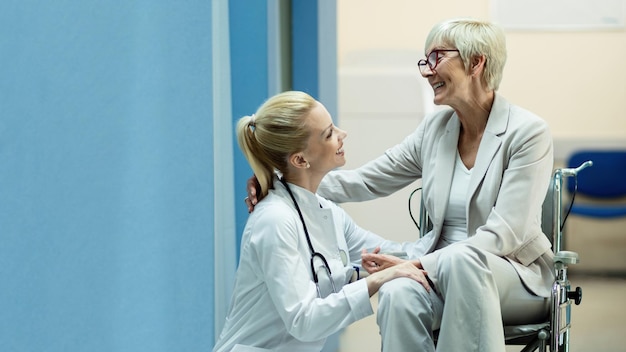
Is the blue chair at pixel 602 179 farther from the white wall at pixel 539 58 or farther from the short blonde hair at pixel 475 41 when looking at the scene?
the short blonde hair at pixel 475 41

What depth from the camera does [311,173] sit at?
2074mm

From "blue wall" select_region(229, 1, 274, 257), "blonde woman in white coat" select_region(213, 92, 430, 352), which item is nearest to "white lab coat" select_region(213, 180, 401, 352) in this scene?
"blonde woman in white coat" select_region(213, 92, 430, 352)

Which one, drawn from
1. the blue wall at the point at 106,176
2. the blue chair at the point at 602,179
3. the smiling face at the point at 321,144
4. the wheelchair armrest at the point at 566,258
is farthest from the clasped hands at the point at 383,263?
the blue chair at the point at 602,179

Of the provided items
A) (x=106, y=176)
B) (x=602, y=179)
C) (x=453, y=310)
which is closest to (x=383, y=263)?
(x=453, y=310)

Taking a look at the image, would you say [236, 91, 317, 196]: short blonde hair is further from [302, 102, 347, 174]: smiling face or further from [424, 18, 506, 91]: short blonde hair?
[424, 18, 506, 91]: short blonde hair

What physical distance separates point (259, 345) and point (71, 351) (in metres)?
0.45

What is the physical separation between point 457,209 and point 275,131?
0.54 m

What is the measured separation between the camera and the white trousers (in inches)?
74.0

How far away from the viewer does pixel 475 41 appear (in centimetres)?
222

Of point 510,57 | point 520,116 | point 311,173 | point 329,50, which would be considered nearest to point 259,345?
point 311,173

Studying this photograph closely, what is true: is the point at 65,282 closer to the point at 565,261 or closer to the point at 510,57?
the point at 565,261

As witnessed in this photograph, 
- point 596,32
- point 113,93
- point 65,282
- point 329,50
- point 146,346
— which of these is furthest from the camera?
point 596,32

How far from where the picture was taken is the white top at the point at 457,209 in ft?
7.36

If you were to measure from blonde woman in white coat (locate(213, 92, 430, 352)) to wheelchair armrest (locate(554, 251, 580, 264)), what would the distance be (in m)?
0.35
